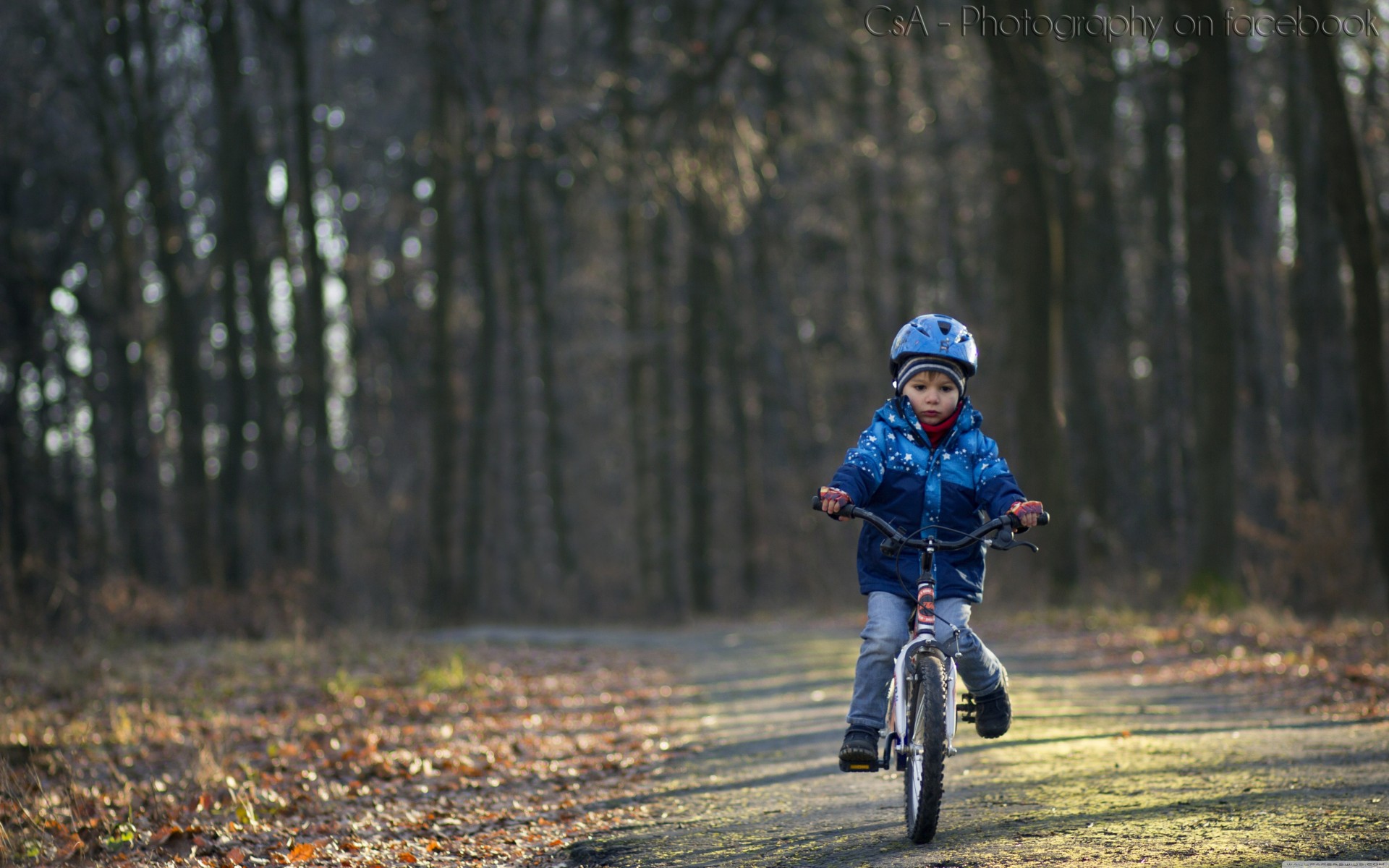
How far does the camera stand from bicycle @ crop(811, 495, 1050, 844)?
17.7ft

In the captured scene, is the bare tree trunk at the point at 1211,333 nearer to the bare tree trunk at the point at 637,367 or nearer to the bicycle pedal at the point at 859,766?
the bare tree trunk at the point at 637,367

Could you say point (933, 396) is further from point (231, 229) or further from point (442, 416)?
Result: point (231, 229)

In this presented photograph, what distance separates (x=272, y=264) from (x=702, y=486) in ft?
34.9

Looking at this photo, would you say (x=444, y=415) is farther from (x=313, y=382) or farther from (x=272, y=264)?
(x=272, y=264)

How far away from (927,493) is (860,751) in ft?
3.71

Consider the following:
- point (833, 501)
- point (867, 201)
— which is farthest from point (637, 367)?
point (833, 501)

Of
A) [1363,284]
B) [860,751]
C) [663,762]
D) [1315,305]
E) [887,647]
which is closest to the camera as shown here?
[860,751]

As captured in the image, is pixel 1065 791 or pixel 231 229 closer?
pixel 1065 791

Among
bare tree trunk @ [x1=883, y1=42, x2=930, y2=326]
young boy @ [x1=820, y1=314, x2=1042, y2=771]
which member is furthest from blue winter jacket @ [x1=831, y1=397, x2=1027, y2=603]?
bare tree trunk @ [x1=883, y1=42, x2=930, y2=326]

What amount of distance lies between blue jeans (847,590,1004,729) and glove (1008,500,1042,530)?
1.73 ft

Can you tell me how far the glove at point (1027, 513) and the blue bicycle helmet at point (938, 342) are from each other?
0.67m

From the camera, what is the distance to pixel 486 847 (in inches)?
247

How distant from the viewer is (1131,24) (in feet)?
67.3

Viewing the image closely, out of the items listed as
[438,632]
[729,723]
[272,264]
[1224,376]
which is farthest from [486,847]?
[272,264]
